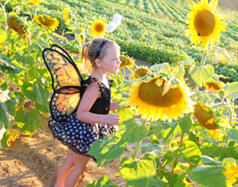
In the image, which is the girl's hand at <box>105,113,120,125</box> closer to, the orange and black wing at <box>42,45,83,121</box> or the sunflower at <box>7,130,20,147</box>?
the orange and black wing at <box>42,45,83,121</box>

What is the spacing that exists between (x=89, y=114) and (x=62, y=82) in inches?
11.7

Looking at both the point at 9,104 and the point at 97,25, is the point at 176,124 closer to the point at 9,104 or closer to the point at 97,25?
the point at 9,104

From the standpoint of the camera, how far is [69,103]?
72.5 inches

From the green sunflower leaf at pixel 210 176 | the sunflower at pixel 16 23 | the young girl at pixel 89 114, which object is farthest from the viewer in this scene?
the sunflower at pixel 16 23

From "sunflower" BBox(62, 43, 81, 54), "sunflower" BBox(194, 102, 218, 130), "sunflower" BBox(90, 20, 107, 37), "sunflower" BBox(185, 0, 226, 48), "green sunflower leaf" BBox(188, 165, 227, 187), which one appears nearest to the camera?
"green sunflower leaf" BBox(188, 165, 227, 187)

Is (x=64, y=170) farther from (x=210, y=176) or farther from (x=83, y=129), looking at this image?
(x=210, y=176)

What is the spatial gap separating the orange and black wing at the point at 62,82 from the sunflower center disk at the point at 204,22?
0.89 m

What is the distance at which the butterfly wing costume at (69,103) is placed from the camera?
1769 millimetres

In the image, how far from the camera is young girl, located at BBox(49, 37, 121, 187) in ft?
5.78

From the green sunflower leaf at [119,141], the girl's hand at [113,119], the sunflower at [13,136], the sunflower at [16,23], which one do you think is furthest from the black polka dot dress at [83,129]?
the sunflower at [16,23]

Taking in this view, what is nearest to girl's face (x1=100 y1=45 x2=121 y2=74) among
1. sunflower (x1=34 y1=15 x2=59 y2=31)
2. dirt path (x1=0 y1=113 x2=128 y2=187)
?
dirt path (x1=0 y1=113 x2=128 y2=187)

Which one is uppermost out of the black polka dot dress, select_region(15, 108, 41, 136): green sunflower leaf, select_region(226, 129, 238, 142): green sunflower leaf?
select_region(226, 129, 238, 142): green sunflower leaf

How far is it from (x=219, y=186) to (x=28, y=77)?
194cm

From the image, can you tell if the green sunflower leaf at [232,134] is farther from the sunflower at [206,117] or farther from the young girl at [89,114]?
the young girl at [89,114]
